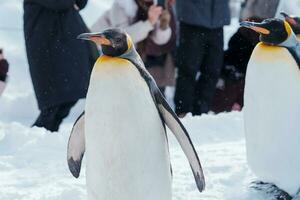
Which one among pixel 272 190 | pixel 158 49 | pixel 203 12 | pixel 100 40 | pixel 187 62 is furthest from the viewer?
pixel 158 49

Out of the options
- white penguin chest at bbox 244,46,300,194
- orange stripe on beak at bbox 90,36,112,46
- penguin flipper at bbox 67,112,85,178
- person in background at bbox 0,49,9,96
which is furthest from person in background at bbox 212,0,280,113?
orange stripe on beak at bbox 90,36,112,46

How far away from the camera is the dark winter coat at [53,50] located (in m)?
4.22

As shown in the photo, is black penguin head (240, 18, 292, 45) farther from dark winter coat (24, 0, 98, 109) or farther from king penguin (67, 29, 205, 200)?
dark winter coat (24, 0, 98, 109)

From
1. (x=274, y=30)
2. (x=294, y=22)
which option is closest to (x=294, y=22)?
(x=294, y=22)

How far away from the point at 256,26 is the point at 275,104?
0.33 meters

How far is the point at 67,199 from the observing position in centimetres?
301

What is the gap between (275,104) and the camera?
9.38 ft

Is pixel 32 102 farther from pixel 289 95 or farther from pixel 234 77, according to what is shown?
pixel 289 95

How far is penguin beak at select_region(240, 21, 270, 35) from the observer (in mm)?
2777

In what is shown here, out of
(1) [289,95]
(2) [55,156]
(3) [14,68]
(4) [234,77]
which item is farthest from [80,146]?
(3) [14,68]

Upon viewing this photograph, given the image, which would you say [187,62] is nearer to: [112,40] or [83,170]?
[83,170]

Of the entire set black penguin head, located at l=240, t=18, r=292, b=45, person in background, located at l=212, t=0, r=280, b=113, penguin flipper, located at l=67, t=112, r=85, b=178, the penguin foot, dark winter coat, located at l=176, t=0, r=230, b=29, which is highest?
black penguin head, located at l=240, t=18, r=292, b=45

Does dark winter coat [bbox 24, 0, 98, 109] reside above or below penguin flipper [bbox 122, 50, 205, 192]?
below

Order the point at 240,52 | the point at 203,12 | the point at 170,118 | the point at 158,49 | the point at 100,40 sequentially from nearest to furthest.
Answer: the point at 100,40 → the point at 170,118 → the point at 203,12 → the point at 158,49 → the point at 240,52
